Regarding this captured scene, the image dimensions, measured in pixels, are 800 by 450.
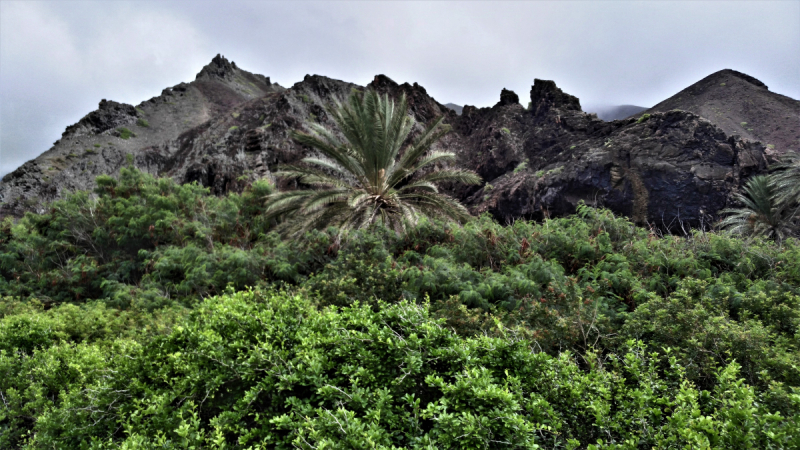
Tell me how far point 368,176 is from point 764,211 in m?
14.9

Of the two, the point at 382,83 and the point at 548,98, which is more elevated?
the point at 382,83

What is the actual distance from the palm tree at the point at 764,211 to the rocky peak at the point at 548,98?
30.0 feet

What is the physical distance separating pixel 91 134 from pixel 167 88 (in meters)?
15.2

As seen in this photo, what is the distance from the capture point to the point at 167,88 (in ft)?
128

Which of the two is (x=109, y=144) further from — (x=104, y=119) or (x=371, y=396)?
(x=371, y=396)

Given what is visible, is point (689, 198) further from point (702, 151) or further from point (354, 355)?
point (354, 355)

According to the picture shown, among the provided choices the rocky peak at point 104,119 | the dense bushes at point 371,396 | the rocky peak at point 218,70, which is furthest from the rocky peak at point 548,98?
the rocky peak at point 218,70

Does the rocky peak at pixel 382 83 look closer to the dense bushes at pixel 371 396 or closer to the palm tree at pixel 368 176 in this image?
the palm tree at pixel 368 176

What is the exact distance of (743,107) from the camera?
1042 inches

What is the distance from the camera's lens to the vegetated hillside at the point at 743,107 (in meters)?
23.6

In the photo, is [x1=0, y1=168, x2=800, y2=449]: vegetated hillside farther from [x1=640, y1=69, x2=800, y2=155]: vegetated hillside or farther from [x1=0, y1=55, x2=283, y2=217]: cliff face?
[x1=640, y1=69, x2=800, y2=155]: vegetated hillside

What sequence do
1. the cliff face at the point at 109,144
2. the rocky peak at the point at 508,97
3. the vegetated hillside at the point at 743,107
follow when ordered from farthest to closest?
the rocky peak at the point at 508,97
the vegetated hillside at the point at 743,107
the cliff face at the point at 109,144

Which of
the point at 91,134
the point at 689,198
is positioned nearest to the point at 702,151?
Result: the point at 689,198

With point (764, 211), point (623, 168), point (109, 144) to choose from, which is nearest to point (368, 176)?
point (623, 168)
